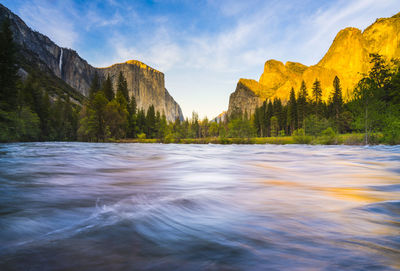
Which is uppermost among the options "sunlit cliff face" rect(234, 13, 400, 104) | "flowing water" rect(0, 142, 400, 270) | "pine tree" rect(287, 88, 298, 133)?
"sunlit cliff face" rect(234, 13, 400, 104)

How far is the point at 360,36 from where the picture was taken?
185 m

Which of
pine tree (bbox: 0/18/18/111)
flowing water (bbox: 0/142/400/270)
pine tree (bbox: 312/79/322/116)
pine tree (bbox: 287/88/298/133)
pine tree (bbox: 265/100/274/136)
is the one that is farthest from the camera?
pine tree (bbox: 265/100/274/136)

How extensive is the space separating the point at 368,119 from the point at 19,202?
28831 mm

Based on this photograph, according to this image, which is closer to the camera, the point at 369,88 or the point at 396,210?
the point at 396,210

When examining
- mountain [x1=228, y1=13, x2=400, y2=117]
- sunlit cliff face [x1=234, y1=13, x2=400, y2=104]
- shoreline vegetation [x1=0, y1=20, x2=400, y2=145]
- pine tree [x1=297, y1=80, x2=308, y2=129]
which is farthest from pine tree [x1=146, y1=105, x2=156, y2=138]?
sunlit cliff face [x1=234, y1=13, x2=400, y2=104]

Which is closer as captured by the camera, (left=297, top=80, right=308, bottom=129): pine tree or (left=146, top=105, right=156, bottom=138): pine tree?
(left=297, top=80, right=308, bottom=129): pine tree

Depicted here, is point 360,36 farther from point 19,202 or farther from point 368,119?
point 19,202

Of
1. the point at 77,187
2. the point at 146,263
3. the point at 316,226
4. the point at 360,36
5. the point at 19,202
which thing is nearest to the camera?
the point at 146,263

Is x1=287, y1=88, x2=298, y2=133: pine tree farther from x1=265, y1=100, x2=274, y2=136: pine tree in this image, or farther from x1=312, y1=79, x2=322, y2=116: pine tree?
x1=265, y1=100, x2=274, y2=136: pine tree

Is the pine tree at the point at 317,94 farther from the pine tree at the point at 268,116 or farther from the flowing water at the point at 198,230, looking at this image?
the flowing water at the point at 198,230

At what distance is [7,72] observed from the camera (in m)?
26.9

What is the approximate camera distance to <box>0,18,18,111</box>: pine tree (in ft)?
86.2

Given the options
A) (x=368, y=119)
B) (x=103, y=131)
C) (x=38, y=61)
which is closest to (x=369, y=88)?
(x=368, y=119)

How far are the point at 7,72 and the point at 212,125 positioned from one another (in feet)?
285
